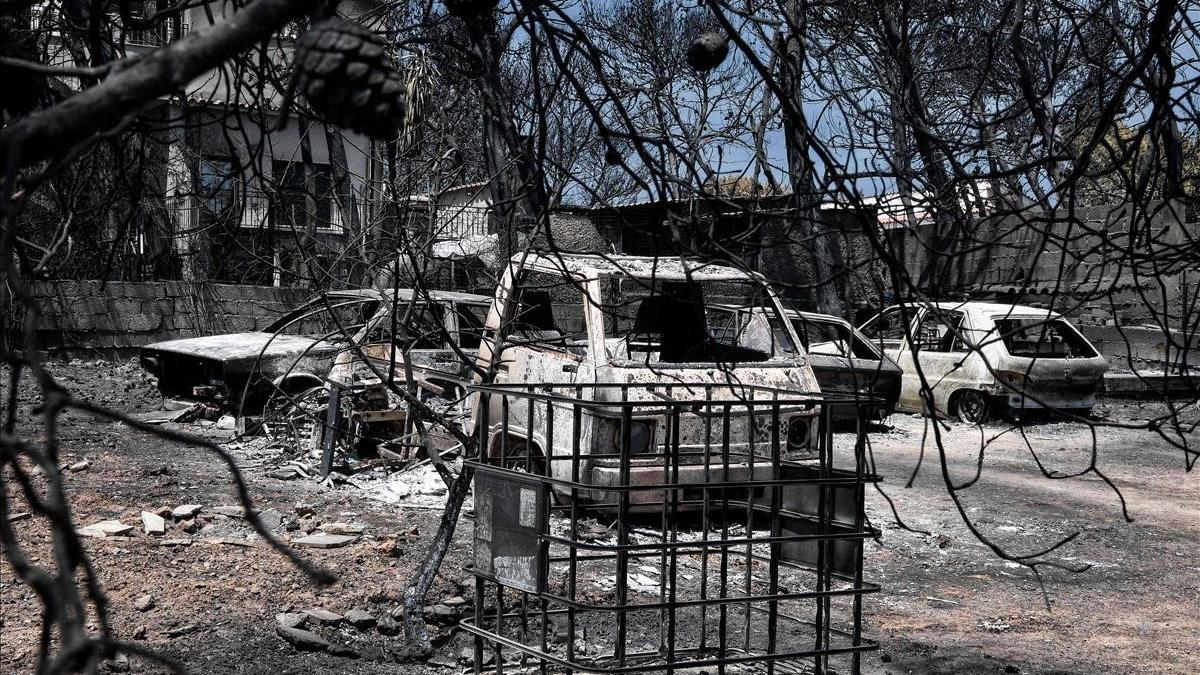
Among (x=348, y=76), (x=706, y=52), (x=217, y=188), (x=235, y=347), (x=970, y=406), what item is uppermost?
(x=706, y=52)

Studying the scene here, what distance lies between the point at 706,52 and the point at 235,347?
10.2 metres

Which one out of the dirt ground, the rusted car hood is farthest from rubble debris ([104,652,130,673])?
the rusted car hood

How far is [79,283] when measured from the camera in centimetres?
1717

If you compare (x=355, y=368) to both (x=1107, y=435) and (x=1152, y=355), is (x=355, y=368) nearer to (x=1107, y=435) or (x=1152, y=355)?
(x=1107, y=435)

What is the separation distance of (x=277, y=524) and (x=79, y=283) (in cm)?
1129

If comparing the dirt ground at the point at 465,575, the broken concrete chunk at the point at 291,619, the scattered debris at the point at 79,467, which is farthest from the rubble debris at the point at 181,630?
the scattered debris at the point at 79,467

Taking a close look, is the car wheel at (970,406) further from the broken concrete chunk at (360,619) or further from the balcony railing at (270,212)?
the broken concrete chunk at (360,619)

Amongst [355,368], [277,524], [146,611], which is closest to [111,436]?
[355,368]

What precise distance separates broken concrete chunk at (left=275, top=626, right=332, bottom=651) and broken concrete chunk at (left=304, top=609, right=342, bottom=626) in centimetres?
14

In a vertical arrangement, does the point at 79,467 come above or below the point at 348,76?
below

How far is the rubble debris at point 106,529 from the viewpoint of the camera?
6.60 meters

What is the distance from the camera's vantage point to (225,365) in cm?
1131

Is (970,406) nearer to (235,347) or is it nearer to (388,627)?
(235,347)

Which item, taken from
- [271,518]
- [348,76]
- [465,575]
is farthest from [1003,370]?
[348,76]
